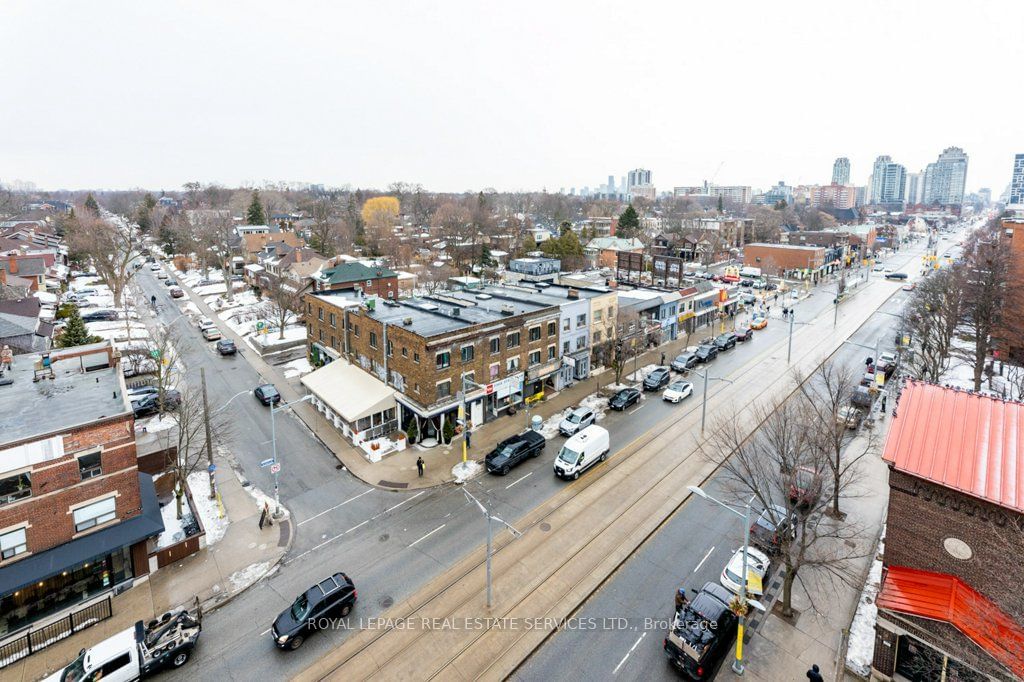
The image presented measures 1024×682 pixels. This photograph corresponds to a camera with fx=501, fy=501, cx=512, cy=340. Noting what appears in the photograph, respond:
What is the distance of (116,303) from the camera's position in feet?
249

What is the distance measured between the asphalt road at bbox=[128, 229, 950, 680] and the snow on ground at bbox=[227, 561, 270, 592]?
44 cm

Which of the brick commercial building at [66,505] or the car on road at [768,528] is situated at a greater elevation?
the brick commercial building at [66,505]

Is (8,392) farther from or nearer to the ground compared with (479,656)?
farther from the ground

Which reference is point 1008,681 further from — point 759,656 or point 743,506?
point 743,506

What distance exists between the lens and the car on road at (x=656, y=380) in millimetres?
44906

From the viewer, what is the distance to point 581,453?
3014cm

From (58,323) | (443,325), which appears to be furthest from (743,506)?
(58,323)

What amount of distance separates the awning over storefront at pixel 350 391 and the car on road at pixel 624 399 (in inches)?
690

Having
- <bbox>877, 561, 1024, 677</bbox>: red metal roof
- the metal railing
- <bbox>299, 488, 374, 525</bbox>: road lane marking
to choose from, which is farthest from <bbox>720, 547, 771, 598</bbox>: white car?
the metal railing

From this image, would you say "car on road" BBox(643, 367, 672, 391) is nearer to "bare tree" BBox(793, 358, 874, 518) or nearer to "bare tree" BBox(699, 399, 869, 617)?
"bare tree" BBox(793, 358, 874, 518)

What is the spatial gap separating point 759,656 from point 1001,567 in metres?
8.32

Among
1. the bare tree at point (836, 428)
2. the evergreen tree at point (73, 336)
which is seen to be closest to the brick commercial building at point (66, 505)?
the evergreen tree at point (73, 336)

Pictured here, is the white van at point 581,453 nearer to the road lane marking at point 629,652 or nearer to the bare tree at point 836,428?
the road lane marking at point 629,652

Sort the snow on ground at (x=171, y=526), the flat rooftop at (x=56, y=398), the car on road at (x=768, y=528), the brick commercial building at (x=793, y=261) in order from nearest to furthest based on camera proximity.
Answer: the flat rooftop at (x=56, y=398), the car on road at (x=768, y=528), the snow on ground at (x=171, y=526), the brick commercial building at (x=793, y=261)
